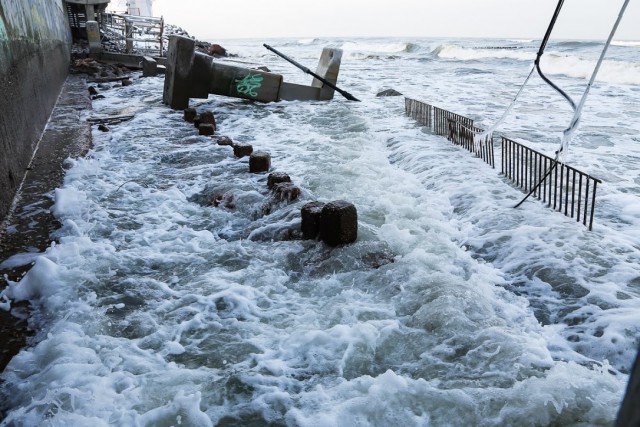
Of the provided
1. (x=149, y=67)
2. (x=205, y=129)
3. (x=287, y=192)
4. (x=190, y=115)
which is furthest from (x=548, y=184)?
(x=149, y=67)

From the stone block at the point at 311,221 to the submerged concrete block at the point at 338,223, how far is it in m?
0.10

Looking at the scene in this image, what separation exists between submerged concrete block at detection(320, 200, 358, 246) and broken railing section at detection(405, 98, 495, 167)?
360cm

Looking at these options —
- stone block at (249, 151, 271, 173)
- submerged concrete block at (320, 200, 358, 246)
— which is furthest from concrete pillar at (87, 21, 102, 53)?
submerged concrete block at (320, 200, 358, 246)

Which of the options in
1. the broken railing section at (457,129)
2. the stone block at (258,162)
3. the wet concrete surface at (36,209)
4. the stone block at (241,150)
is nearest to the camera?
the wet concrete surface at (36,209)

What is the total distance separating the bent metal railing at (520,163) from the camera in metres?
5.68

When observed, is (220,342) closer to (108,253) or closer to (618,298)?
(108,253)

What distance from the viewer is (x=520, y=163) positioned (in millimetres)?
7586

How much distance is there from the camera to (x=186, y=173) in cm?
716

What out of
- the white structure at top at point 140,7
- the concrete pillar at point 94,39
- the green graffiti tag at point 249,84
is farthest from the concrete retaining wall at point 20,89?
the white structure at top at point 140,7

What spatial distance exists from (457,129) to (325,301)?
5.73 metres

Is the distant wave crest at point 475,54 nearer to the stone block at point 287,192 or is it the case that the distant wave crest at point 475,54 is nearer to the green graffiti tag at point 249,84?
the green graffiti tag at point 249,84

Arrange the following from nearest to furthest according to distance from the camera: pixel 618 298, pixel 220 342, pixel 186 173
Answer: pixel 220 342 < pixel 618 298 < pixel 186 173

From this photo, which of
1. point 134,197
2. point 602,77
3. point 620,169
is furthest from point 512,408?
point 602,77

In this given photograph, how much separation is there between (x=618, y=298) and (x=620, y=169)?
14.7 feet
